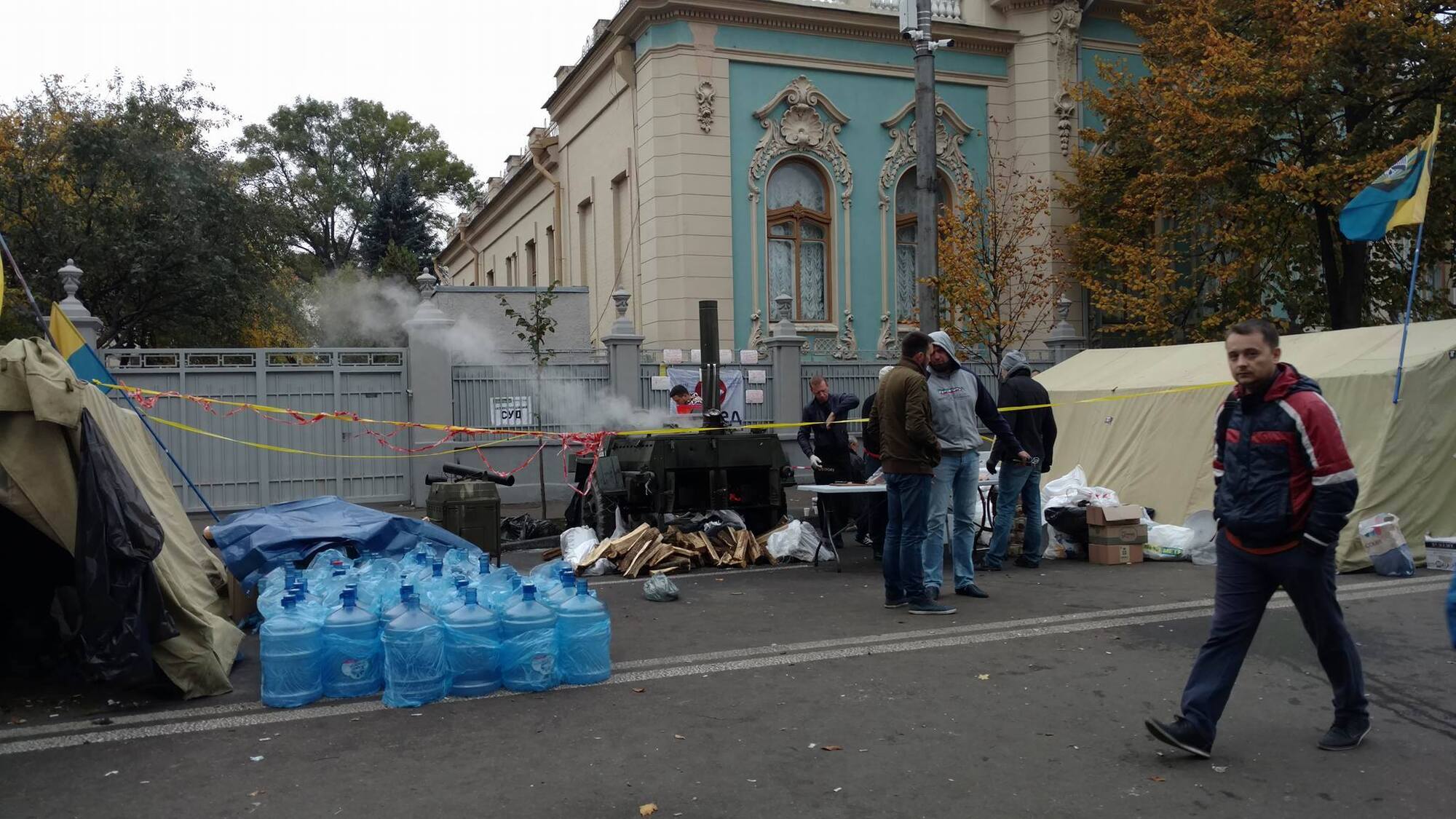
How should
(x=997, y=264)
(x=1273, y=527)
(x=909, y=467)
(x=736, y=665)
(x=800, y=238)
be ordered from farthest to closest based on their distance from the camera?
(x=800, y=238) < (x=997, y=264) < (x=909, y=467) < (x=736, y=665) < (x=1273, y=527)

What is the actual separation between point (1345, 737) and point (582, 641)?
3.71 m

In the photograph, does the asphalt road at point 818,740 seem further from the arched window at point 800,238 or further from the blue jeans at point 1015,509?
the arched window at point 800,238

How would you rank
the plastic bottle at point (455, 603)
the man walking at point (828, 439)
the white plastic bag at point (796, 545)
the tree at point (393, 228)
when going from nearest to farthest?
the plastic bottle at point (455, 603) → the white plastic bag at point (796, 545) → the man walking at point (828, 439) → the tree at point (393, 228)

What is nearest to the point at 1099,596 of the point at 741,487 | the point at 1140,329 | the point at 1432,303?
the point at 741,487

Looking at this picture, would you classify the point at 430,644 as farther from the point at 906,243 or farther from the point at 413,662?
the point at 906,243

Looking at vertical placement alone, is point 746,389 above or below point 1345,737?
above

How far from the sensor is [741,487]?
11469 millimetres

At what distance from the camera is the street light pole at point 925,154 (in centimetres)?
1412

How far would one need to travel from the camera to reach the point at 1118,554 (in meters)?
10.2

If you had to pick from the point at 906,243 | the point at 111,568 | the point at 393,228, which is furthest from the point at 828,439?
the point at 393,228

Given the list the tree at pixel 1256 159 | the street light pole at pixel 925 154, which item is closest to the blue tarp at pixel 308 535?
the street light pole at pixel 925 154

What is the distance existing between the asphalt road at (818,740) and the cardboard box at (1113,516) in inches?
113

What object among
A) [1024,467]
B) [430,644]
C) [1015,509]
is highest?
[1024,467]

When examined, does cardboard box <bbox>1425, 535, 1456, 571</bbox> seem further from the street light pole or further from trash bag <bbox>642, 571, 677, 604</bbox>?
trash bag <bbox>642, 571, 677, 604</bbox>
